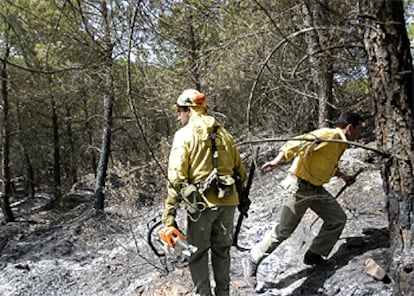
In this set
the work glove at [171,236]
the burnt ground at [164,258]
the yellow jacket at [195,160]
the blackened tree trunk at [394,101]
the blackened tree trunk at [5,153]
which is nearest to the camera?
the blackened tree trunk at [394,101]

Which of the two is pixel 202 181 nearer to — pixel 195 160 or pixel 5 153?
pixel 195 160

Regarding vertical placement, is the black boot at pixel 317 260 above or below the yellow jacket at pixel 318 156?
below

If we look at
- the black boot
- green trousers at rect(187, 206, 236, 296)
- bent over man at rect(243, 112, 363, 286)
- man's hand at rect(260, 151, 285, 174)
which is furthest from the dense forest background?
the black boot

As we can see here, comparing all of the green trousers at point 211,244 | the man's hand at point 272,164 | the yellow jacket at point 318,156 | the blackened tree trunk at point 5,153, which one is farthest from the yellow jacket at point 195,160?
the blackened tree trunk at point 5,153

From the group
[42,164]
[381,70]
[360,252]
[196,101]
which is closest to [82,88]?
[196,101]

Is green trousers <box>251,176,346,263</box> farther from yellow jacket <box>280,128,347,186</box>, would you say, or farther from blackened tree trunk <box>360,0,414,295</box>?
blackened tree trunk <box>360,0,414,295</box>

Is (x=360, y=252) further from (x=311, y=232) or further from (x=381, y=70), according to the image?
(x=381, y=70)

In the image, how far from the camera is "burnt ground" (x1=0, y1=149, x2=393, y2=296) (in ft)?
12.1

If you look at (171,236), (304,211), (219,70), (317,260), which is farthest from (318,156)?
(219,70)

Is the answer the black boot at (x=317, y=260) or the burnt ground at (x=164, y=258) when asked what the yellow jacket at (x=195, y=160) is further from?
the black boot at (x=317, y=260)

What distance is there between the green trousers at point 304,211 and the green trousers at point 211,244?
52 cm

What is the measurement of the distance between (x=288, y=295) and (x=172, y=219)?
1.36 meters

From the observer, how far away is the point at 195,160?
3166 mm

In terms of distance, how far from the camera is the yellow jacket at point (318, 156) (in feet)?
11.1
